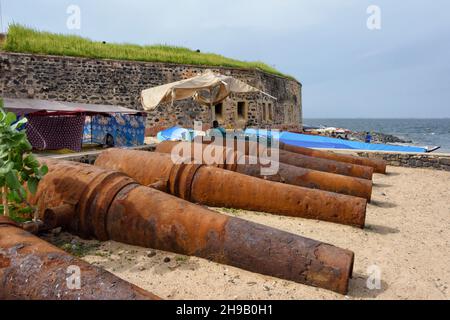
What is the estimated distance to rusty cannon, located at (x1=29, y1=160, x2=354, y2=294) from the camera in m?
2.99

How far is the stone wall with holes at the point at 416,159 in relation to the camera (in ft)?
34.2

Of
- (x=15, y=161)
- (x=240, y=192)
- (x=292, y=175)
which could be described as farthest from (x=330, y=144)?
(x=15, y=161)

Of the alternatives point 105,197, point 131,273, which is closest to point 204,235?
point 131,273

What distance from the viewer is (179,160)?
531 cm

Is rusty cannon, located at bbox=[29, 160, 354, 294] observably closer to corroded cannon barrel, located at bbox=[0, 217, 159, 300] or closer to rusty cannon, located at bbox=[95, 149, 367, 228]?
A: rusty cannon, located at bbox=[95, 149, 367, 228]

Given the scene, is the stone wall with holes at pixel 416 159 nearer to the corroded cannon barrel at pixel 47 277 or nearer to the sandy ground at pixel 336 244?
the sandy ground at pixel 336 244

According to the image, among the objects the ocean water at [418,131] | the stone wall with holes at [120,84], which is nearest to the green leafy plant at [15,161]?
the stone wall with holes at [120,84]

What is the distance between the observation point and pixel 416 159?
10.8 meters

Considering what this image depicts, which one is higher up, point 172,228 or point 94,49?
point 94,49

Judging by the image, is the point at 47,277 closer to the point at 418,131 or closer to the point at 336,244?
the point at 336,244

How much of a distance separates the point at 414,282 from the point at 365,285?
550 millimetres

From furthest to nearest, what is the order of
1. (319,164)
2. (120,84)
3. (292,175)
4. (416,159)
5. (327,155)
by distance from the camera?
(120,84), (416,159), (327,155), (319,164), (292,175)

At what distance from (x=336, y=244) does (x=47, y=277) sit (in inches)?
129
